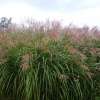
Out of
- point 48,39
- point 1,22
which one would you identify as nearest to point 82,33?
point 48,39

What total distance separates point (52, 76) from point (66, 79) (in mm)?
250

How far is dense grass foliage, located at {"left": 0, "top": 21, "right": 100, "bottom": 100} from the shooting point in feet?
12.5

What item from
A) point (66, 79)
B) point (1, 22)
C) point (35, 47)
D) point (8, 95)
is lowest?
point (8, 95)

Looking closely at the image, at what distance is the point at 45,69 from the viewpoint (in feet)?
12.6

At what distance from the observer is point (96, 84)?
421 centimetres

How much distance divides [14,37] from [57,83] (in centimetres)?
149

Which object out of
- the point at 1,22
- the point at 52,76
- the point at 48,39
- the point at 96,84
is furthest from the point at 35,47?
the point at 1,22

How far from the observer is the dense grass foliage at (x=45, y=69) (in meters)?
3.82

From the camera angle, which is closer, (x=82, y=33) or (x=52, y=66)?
(x=52, y=66)

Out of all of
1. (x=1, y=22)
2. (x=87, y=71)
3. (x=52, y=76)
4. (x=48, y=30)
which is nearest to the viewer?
(x=52, y=76)

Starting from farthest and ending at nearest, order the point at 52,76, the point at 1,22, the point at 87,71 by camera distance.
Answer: the point at 1,22 < the point at 87,71 < the point at 52,76

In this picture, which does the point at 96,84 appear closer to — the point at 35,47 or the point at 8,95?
Answer: the point at 35,47

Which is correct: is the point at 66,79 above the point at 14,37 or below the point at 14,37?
below

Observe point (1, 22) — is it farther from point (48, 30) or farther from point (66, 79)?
point (66, 79)
